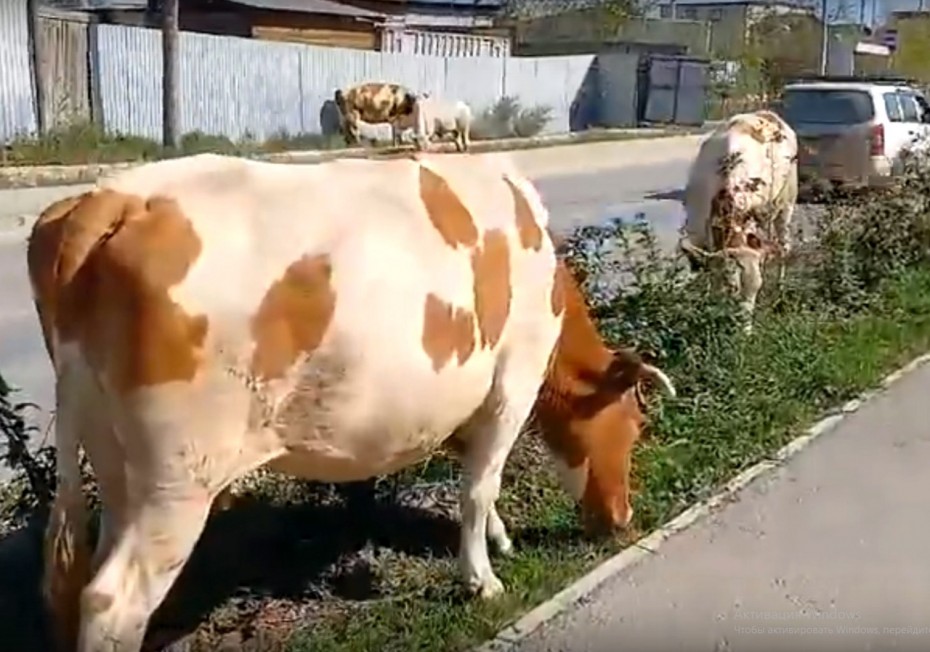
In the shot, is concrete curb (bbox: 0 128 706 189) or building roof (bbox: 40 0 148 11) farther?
building roof (bbox: 40 0 148 11)

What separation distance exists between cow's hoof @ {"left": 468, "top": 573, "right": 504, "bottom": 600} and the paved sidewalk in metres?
0.31

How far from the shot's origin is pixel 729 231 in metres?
10.5

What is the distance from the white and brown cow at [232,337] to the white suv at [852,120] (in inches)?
625

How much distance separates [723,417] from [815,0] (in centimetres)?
6548

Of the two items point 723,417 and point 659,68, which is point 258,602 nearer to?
point 723,417

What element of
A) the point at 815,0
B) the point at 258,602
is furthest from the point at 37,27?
the point at 815,0

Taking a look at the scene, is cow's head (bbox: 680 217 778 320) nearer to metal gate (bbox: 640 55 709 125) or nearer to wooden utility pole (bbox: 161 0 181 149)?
wooden utility pole (bbox: 161 0 181 149)

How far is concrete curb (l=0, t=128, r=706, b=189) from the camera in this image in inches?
809

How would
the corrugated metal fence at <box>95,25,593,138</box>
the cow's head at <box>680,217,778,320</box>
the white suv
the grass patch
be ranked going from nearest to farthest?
the cow's head at <box>680,217,778,320</box>
the white suv
the grass patch
the corrugated metal fence at <box>95,25,593,138</box>

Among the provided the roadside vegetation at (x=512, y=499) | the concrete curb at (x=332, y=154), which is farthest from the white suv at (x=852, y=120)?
the roadside vegetation at (x=512, y=499)

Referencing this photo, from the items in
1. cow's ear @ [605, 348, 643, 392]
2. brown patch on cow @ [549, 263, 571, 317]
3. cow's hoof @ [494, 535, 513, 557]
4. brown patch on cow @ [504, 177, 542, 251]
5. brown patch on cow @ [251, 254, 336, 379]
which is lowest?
cow's hoof @ [494, 535, 513, 557]

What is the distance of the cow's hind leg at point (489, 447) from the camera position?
228 inches

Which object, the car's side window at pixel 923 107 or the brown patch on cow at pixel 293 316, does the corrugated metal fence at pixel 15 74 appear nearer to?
the car's side window at pixel 923 107

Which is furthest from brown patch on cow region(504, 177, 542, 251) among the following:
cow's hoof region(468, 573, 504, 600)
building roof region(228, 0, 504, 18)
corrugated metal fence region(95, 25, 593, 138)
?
building roof region(228, 0, 504, 18)
